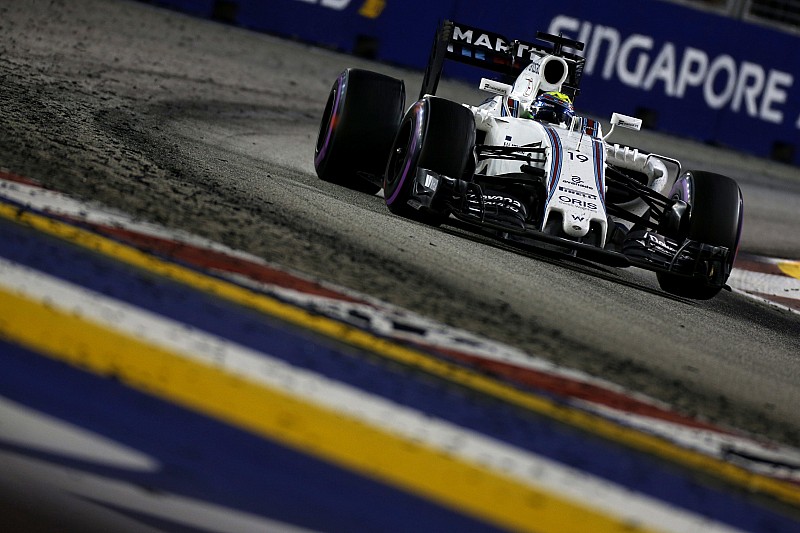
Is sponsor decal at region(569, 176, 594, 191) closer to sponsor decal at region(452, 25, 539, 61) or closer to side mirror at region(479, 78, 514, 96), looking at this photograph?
side mirror at region(479, 78, 514, 96)

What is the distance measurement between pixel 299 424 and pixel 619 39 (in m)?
14.4

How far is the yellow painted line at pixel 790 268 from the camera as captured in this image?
371 inches

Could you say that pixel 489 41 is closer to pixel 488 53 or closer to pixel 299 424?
pixel 488 53

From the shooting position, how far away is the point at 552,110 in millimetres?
7270

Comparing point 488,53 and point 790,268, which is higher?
point 488,53

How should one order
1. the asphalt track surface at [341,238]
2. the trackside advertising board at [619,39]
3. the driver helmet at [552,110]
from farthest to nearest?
the trackside advertising board at [619,39] < the driver helmet at [552,110] < the asphalt track surface at [341,238]

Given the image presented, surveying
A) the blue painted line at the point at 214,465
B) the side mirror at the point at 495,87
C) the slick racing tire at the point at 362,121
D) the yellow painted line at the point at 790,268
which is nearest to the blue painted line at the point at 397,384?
the blue painted line at the point at 214,465

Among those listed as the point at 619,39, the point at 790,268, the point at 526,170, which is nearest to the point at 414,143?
the point at 526,170

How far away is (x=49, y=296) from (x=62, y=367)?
0.48 m

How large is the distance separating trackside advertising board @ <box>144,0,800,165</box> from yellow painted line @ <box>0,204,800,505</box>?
12.7 metres

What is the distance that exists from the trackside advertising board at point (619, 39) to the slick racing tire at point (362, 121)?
912cm

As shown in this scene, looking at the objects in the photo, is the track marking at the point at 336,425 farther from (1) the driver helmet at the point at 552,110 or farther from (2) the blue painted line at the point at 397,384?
(1) the driver helmet at the point at 552,110

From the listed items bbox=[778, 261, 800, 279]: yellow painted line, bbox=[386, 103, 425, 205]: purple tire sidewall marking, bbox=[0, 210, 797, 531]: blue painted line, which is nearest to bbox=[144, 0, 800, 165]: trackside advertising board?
bbox=[778, 261, 800, 279]: yellow painted line

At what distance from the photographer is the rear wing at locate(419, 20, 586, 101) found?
7453 mm
